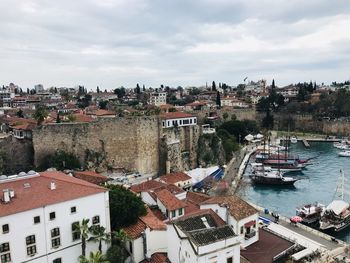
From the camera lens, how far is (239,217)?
69.5 feet

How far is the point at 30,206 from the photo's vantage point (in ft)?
51.9

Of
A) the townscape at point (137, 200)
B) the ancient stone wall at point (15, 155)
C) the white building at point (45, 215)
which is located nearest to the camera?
the white building at point (45, 215)

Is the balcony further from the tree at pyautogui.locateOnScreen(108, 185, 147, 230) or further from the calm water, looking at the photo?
the calm water

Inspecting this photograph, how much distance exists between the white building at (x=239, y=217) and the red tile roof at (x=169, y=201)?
1.69 metres

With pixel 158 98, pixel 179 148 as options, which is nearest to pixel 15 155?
pixel 179 148

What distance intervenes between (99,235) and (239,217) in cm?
829

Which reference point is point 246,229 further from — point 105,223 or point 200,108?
point 200,108

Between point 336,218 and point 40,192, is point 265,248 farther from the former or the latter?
point 40,192

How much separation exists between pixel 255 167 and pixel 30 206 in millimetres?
35914

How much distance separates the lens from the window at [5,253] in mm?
15062

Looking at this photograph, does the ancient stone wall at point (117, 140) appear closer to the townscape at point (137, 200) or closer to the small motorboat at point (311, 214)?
the townscape at point (137, 200)

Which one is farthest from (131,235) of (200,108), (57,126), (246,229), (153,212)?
(200,108)

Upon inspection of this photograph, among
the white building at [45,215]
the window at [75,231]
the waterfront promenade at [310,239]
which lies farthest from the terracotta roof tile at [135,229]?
the waterfront promenade at [310,239]

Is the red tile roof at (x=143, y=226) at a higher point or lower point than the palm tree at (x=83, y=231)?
lower
